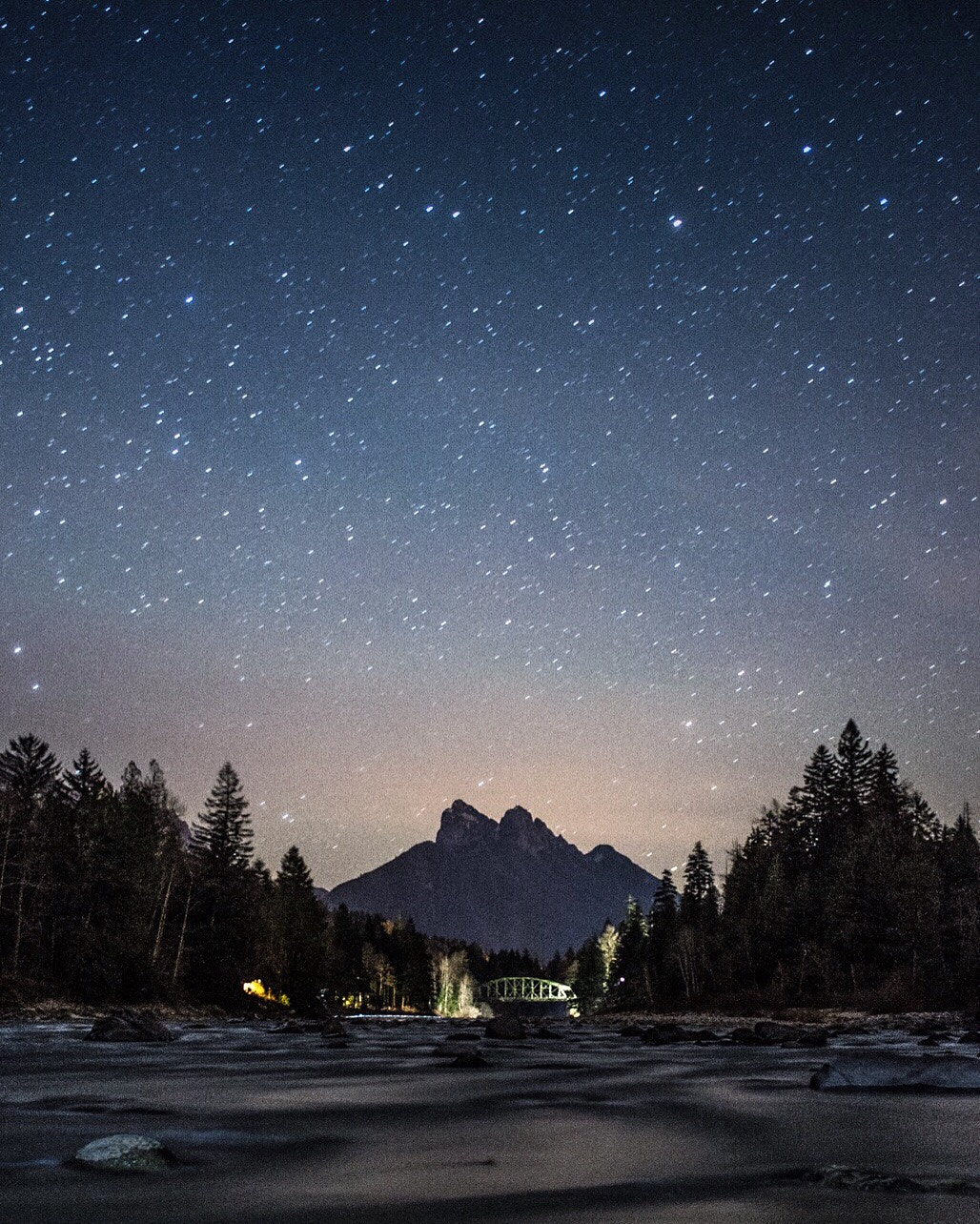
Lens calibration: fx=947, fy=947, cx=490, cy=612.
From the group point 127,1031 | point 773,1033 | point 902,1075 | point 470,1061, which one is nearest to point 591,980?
point 773,1033

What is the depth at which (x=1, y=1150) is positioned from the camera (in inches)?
356

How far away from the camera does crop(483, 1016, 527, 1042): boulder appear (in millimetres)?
39656

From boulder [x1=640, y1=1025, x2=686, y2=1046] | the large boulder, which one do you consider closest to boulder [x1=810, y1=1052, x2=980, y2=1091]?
the large boulder

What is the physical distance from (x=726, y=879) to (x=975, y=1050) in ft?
272

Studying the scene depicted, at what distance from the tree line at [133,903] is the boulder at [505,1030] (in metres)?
24.5

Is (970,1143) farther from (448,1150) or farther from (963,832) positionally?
(963,832)

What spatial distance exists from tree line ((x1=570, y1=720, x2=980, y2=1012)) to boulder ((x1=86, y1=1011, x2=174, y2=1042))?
46.5 meters

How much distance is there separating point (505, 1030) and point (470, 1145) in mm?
32372

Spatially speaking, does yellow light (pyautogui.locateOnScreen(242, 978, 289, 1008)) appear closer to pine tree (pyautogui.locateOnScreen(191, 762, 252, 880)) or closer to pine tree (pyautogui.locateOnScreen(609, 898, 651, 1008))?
pine tree (pyautogui.locateOnScreen(191, 762, 252, 880))

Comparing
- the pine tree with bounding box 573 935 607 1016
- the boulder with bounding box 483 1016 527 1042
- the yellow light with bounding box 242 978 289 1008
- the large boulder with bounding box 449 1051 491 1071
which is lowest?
the pine tree with bounding box 573 935 607 1016

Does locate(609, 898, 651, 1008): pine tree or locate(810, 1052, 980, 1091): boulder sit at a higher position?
locate(810, 1052, 980, 1091): boulder

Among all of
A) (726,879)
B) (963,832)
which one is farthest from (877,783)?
(726,879)

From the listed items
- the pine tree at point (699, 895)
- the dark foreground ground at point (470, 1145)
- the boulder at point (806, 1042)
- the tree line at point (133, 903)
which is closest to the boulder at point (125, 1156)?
the dark foreground ground at point (470, 1145)

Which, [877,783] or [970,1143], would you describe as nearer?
[970,1143]
